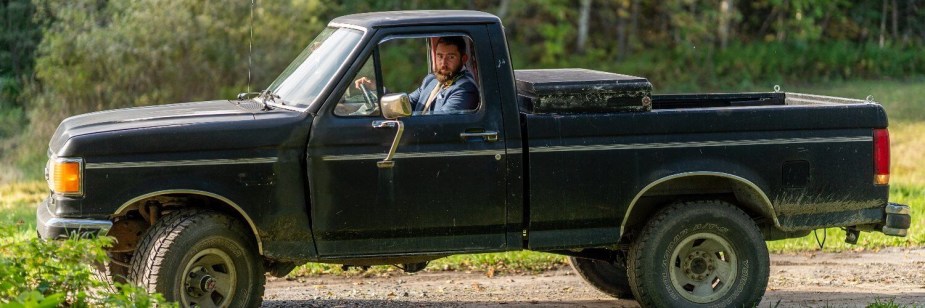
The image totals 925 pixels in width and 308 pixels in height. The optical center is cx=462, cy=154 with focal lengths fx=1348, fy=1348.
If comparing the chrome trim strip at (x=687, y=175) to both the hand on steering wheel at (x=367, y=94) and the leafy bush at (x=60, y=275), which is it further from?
the leafy bush at (x=60, y=275)

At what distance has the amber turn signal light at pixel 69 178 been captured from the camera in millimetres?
6676

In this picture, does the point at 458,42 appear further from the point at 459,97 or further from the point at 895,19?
the point at 895,19

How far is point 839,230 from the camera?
1112 centimetres

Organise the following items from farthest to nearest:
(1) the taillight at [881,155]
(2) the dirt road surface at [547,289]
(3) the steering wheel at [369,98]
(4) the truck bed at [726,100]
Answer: (4) the truck bed at [726,100]
(2) the dirt road surface at [547,289]
(1) the taillight at [881,155]
(3) the steering wheel at [369,98]

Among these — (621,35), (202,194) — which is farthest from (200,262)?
(621,35)

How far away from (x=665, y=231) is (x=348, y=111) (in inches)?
75.4

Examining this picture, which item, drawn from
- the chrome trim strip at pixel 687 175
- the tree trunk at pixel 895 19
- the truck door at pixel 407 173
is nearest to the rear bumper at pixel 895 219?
the chrome trim strip at pixel 687 175

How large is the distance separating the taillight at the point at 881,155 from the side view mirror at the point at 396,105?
2.73m

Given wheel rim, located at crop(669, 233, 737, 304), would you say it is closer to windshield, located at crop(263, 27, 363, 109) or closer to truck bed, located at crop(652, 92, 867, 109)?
truck bed, located at crop(652, 92, 867, 109)

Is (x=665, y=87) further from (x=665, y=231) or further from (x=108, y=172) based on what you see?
(x=108, y=172)

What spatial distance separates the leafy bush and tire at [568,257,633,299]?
11.4 ft

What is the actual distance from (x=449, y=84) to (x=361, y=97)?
0.61 m

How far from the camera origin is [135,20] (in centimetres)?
1680

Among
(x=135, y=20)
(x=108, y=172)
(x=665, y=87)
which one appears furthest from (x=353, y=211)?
(x=665, y=87)
